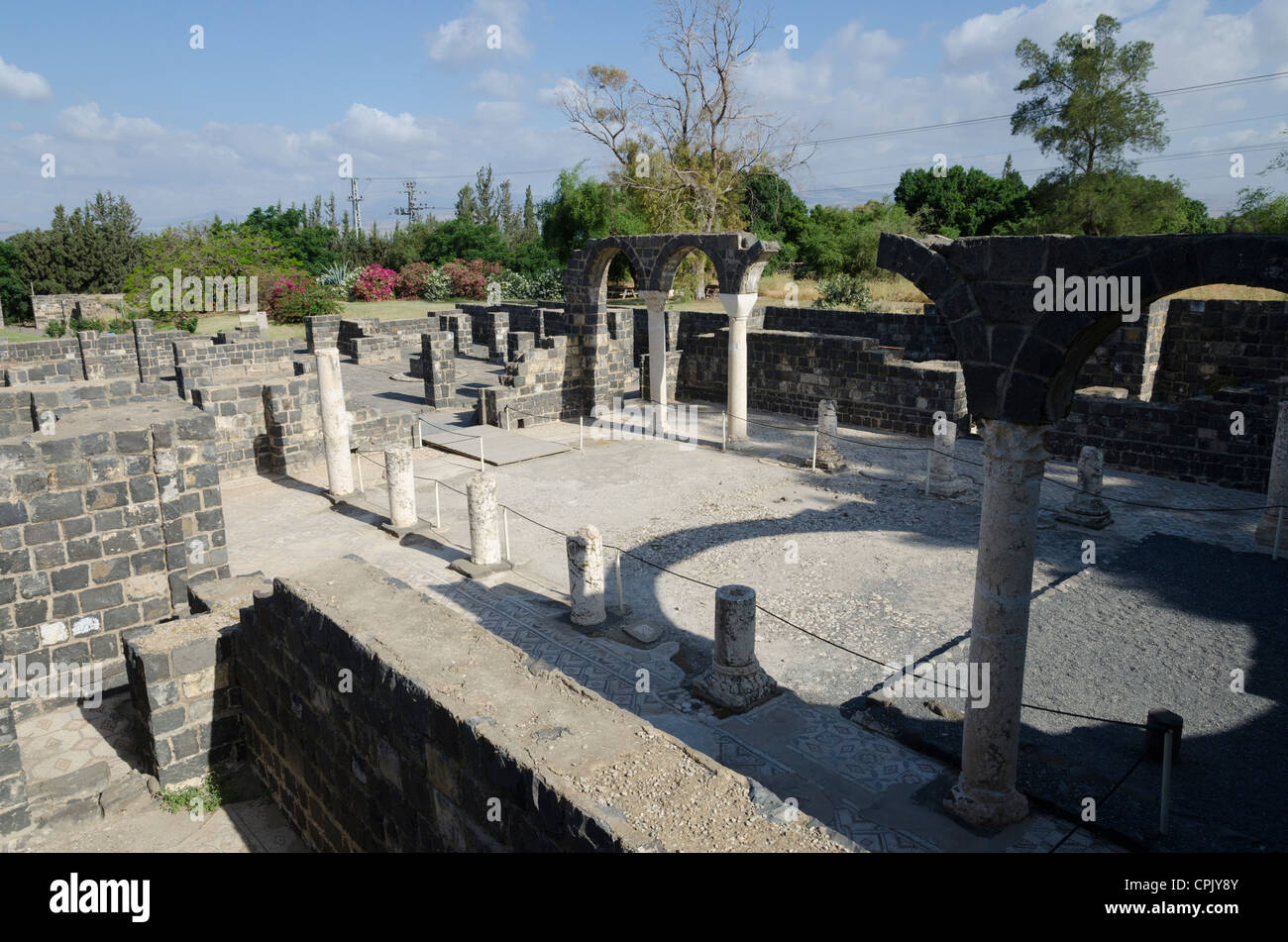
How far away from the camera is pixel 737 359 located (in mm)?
15430

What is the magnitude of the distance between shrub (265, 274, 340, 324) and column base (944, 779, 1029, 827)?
97.1ft

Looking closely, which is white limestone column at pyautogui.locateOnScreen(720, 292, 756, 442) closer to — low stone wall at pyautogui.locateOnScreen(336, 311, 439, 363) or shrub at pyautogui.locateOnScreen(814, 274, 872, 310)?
shrub at pyautogui.locateOnScreen(814, 274, 872, 310)

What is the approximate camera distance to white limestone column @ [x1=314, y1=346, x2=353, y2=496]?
1240cm

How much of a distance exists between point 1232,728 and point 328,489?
11133mm

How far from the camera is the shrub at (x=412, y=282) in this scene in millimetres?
39188

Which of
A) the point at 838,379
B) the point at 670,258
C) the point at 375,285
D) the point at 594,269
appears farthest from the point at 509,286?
the point at 838,379

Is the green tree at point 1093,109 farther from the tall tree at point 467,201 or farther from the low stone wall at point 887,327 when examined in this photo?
the tall tree at point 467,201

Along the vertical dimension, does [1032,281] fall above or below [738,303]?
below

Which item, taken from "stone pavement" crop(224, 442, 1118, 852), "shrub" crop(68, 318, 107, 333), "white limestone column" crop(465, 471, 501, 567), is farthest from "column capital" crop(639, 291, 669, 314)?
"shrub" crop(68, 318, 107, 333)

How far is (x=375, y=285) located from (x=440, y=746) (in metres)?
36.9

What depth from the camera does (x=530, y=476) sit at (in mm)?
13453

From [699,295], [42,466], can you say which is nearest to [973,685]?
[42,466]

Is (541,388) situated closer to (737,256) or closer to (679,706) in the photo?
(737,256)
